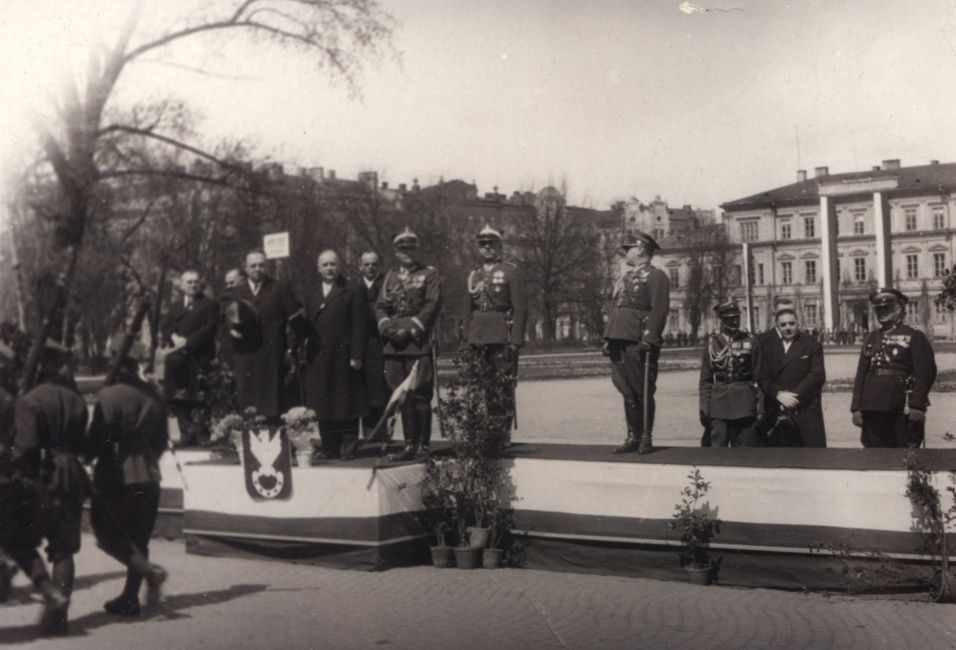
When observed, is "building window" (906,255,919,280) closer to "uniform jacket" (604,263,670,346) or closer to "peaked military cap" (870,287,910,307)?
"peaked military cap" (870,287,910,307)

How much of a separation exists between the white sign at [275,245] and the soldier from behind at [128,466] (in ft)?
5.21

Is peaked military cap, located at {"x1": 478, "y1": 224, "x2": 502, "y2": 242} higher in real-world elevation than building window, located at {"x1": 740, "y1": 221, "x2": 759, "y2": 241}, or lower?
lower

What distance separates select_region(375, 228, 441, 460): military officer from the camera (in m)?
7.99

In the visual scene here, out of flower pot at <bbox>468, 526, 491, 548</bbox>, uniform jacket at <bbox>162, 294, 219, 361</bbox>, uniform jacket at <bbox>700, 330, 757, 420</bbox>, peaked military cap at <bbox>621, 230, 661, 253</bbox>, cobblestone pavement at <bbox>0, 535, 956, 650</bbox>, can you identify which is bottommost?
cobblestone pavement at <bbox>0, 535, 956, 650</bbox>

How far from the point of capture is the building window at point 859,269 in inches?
837

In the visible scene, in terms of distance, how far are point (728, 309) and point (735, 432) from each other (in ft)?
2.85

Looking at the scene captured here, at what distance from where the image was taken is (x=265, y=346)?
27.7ft

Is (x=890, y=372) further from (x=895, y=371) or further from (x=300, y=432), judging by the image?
(x=300, y=432)

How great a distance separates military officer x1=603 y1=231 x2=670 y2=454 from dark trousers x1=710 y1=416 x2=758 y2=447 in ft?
1.95

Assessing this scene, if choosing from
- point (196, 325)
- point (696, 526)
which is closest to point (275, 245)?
point (196, 325)

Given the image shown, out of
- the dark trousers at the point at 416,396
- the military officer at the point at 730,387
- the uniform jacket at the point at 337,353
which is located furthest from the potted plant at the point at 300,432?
the military officer at the point at 730,387

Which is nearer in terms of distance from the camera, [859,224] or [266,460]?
[266,460]

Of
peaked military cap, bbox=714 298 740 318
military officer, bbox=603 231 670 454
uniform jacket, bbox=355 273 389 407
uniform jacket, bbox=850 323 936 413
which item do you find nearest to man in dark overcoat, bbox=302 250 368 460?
uniform jacket, bbox=355 273 389 407

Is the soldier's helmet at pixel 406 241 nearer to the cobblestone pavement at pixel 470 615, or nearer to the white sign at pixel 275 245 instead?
the white sign at pixel 275 245
